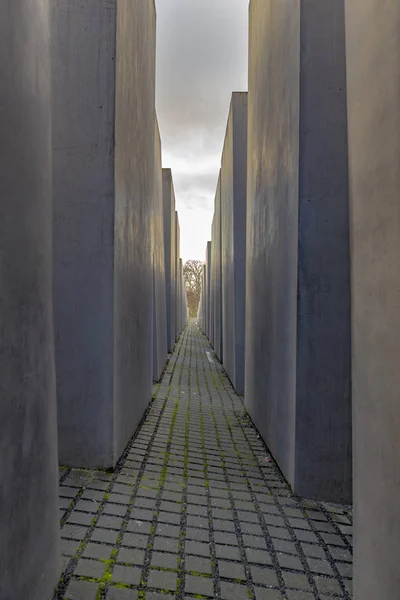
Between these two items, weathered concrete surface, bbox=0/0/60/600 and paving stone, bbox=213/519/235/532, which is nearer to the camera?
weathered concrete surface, bbox=0/0/60/600

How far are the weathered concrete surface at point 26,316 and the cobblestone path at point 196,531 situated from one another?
17.0 inches

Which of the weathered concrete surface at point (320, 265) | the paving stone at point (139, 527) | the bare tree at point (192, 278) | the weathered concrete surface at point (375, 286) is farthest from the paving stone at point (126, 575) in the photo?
the bare tree at point (192, 278)

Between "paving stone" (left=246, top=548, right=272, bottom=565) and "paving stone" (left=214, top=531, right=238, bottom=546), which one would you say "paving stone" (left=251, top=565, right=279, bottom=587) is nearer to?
"paving stone" (left=246, top=548, right=272, bottom=565)

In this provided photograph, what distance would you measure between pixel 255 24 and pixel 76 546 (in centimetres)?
713

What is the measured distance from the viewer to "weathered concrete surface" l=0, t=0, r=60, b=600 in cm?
153

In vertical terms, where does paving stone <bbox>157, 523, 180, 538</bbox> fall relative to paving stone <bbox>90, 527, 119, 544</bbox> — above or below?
below

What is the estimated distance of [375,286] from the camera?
1688 mm

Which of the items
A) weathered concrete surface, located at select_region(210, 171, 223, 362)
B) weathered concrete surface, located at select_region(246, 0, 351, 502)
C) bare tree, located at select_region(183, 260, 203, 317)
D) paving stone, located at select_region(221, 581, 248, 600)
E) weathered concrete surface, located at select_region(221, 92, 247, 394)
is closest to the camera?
paving stone, located at select_region(221, 581, 248, 600)

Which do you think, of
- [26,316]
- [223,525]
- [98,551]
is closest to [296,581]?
[223,525]

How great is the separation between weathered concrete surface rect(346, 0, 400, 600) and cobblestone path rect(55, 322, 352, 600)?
640 mm

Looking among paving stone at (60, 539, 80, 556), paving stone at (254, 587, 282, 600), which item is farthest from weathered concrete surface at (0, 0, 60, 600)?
paving stone at (254, 587, 282, 600)

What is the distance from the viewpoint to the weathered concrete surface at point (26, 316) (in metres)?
1.53

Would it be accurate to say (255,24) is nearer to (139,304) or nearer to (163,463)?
(139,304)

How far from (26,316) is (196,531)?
206 cm
